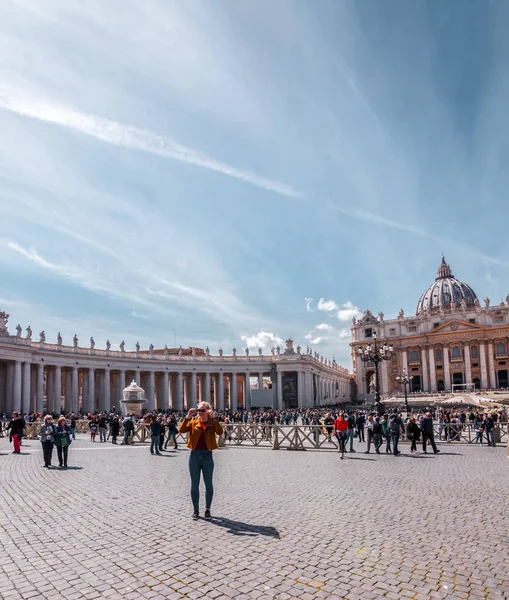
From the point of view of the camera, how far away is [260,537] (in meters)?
6.83

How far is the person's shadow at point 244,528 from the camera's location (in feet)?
23.0

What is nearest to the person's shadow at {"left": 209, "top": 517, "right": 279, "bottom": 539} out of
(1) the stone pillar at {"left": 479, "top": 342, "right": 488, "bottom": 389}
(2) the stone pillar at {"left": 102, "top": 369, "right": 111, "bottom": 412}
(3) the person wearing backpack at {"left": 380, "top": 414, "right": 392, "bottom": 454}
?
(3) the person wearing backpack at {"left": 380, "top": 414, "right": 392, "bottom": 454}

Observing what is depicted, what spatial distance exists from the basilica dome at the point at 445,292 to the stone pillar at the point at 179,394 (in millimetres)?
74891

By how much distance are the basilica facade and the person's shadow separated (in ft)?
280

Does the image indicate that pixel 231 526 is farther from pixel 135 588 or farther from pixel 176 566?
pixel 135 588

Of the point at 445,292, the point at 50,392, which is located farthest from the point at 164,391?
the point at 445,292

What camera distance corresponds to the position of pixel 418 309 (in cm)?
14000

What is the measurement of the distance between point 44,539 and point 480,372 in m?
102

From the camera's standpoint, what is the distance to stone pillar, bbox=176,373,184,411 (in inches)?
2832

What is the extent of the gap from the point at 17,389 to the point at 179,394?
87.9 feet

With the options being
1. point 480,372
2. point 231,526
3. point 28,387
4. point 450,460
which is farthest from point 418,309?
point 231,526

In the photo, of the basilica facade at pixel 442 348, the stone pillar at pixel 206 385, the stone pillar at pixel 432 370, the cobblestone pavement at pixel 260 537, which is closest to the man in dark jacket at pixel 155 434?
the cobblestone pavement at pixel 260 537

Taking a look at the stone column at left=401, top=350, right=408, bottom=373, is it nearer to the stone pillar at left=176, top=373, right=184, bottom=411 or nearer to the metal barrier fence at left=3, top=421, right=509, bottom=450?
the stone pillar at left=176, top=373, right=184, bottom=411

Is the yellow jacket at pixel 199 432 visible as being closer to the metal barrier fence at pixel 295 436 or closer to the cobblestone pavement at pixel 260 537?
the cobblestone pavement at pixel 260 537
